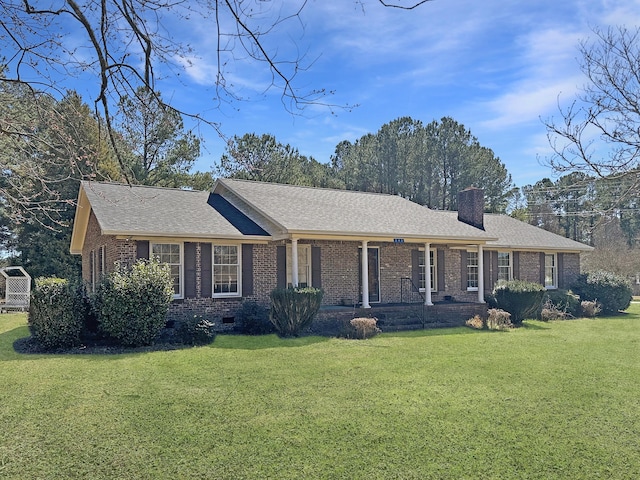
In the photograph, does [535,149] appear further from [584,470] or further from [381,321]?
Answer: [381,321]

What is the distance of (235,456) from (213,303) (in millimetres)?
9367

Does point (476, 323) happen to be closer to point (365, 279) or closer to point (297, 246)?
point (365, 279)

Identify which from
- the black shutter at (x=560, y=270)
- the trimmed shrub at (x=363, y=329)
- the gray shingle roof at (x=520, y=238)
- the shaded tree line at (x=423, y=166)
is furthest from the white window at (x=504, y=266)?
the shaded tree line at (x=423, y=166)

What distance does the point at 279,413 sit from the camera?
268 inches

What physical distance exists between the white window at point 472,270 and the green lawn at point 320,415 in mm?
9002

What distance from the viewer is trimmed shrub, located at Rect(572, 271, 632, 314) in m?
21.3

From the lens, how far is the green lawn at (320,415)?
5277 millimetres

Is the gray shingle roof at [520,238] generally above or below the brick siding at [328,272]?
above

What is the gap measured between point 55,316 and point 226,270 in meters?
4.91

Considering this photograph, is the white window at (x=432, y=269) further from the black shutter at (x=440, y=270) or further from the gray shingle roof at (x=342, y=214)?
the gray shingle roof at (x=342, y=214)

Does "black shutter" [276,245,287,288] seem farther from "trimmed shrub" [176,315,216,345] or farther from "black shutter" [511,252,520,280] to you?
"black shutter" [511,252,520,280]

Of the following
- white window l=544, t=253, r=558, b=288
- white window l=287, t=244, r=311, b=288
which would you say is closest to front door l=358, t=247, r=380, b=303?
white window l=287, t=244, r=311, b=288

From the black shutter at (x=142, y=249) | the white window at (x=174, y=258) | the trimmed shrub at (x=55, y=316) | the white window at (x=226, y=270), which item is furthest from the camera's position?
the white window at (x=226, y=270)

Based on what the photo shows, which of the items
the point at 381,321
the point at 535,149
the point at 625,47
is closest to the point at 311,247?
the point at 381,321
